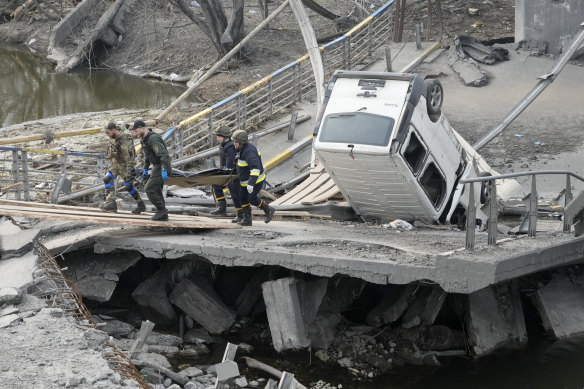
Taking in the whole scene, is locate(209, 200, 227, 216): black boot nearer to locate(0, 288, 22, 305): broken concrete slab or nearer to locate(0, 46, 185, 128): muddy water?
locate(0, 288, 22, 305): broken concrete slab

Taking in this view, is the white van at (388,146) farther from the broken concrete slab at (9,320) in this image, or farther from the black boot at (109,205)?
the broken concrete slab at (9,320)

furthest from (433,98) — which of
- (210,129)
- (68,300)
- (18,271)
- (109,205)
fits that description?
(18,271)

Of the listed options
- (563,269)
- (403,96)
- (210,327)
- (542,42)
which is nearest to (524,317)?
(563,269)

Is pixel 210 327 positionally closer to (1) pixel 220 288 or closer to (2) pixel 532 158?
(1) pixel 220 288

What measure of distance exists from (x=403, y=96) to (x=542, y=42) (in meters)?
13.0

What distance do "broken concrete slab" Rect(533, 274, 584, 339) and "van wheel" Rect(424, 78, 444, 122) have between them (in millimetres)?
3242

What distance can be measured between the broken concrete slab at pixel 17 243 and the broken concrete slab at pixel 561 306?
746 cm

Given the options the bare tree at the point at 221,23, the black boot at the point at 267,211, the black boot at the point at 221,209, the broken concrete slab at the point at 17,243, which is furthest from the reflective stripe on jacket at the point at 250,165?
the bare tree at the point at 221,23

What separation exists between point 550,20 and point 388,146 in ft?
45.0

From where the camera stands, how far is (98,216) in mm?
13297

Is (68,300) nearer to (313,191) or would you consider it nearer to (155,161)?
(155,161)

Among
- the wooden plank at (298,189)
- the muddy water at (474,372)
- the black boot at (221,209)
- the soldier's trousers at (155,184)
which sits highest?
the soldier's trousers at (155,184)

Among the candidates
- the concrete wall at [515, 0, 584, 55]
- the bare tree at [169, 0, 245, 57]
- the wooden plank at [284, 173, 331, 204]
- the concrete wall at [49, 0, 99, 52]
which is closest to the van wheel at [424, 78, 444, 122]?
the wooden plank at [284, 173, 331, 204]

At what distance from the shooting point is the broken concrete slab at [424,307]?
1288 cm
